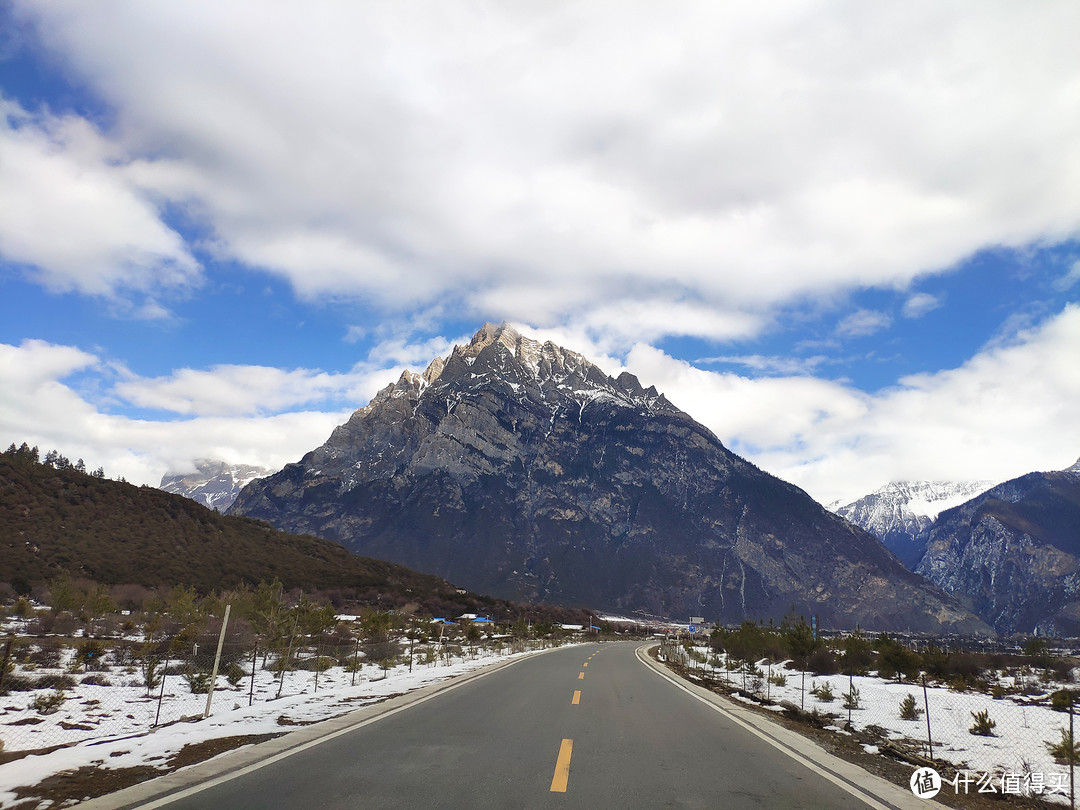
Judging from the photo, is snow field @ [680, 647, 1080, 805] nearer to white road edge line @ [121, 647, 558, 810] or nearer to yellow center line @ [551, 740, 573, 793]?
yellow center line @ [551, 740, 573, 793]

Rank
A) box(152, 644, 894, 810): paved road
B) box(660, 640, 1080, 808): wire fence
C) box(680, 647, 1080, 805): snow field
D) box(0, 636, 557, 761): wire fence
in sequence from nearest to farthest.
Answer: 1. box(152, 644, 894, 810): paved road
2. box(660, 640, 1080, 808): wire fence
3. box(680, 647, 1080, 805): snow field
4. box(0, 636, 557, 761): wire fence

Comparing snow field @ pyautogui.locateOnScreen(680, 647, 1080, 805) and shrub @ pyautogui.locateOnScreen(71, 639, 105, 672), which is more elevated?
snow field @ pyautogui.locateOnScreen(680, 647, 1080, 805)

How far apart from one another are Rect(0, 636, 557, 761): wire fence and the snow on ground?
84mm

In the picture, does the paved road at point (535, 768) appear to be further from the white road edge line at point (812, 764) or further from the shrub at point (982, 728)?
the shrub at point (982, 728)

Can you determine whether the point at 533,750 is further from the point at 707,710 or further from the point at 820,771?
the point at 707,710

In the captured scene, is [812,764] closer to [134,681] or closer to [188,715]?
[188,715]

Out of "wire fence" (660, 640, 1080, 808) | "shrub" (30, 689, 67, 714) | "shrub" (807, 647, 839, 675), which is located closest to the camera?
"wire fence" (660, 640, 1080, 808)

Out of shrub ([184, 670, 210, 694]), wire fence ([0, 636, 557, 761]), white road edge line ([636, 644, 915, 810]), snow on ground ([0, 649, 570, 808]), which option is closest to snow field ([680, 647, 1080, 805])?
white road edge line ([636, 644, 915, 810])

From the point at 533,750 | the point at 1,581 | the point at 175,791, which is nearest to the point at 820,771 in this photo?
the point at 533,750

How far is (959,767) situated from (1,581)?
58.9 m

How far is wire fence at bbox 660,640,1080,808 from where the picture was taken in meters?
9.77

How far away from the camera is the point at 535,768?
844cm

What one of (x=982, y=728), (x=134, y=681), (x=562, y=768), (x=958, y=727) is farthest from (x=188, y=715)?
(x=958, y=727)

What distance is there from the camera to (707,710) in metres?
15.9
